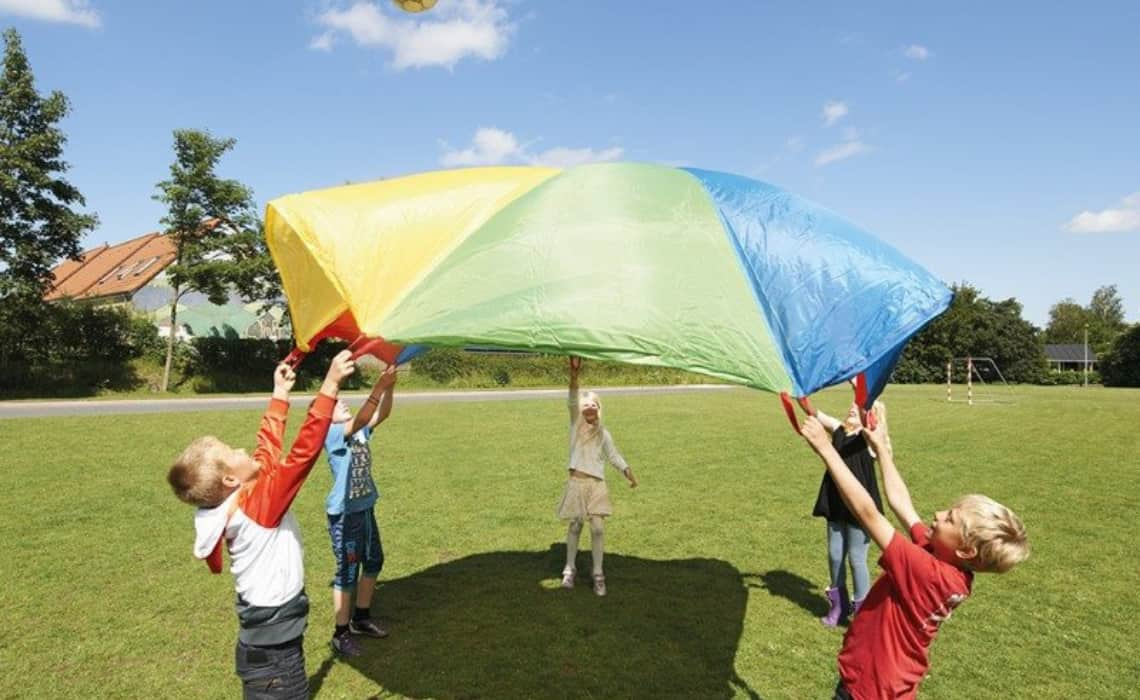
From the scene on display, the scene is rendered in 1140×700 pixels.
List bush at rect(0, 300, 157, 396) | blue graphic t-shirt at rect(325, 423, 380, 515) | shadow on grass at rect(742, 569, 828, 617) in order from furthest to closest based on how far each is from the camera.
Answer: bush at rect(0, 300, 157, 396), shadow on grass at rect(742, 569, 828, 617), blue graphic t-shirt at rect(325, 423, 380, 515)

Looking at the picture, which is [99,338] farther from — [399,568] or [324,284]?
[324,284]

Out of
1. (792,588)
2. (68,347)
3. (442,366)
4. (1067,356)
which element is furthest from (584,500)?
(1067,356)

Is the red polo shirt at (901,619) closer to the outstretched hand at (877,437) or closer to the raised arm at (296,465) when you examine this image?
the outstretched hand at (877,437)

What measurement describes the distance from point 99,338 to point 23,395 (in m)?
4.40

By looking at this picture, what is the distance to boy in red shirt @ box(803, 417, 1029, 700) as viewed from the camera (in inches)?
113

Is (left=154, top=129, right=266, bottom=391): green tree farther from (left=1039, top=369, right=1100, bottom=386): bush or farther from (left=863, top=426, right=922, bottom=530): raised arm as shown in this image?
(left=1039, top=369, right=1100, bottom=386): bush

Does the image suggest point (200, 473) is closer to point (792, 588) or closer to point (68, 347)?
point (792, 588)

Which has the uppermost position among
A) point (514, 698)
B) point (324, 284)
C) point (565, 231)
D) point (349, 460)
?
point (565, 231)

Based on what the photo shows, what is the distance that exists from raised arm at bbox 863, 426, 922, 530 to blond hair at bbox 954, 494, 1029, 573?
37 cm

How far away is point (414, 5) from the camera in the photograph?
5785 millimetres

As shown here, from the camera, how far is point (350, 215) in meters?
4.17

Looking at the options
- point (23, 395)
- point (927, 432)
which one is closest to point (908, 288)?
point (927, 432)

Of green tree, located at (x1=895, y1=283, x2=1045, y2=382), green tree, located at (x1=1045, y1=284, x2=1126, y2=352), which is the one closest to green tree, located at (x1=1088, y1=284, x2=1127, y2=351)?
green tree, located at (x1=1045, y1=284, x2=1126, y2=352)

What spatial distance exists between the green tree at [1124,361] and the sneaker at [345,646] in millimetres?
76126
